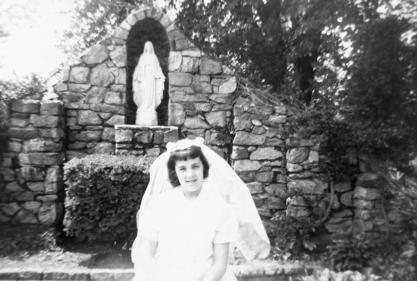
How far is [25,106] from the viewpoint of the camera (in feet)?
18.1

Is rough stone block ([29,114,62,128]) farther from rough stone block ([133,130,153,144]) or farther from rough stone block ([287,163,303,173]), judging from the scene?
rough stone block ([287,163,303,173])

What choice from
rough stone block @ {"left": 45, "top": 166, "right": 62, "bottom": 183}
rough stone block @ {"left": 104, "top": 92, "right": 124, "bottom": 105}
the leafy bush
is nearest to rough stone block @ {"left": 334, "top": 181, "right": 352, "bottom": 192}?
the leafy bush

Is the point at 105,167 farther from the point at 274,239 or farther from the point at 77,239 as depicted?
the point at 274,239

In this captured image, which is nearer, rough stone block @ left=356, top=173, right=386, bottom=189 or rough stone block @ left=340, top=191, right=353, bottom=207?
rough stone block @ left=356, top=173, right=386, bottom=189

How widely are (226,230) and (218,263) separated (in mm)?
195

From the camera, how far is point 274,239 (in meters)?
5.36

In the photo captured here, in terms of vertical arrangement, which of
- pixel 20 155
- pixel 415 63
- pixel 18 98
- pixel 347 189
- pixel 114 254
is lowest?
pixel 114 254

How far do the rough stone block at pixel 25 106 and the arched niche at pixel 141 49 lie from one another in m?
1.45

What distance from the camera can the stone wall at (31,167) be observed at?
5.43m

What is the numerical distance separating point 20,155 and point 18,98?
86cm

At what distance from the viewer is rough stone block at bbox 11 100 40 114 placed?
552 centimetres

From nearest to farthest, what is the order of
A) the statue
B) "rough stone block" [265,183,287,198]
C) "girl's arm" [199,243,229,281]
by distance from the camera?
"girl's arm" [199,243,229,281], "rough stone block" [265,183,287,198], the statue

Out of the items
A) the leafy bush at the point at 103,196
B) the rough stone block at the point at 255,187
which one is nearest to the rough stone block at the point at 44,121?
the leafy bush at the point at 103,196

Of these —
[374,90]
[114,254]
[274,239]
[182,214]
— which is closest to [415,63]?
[374,90]
